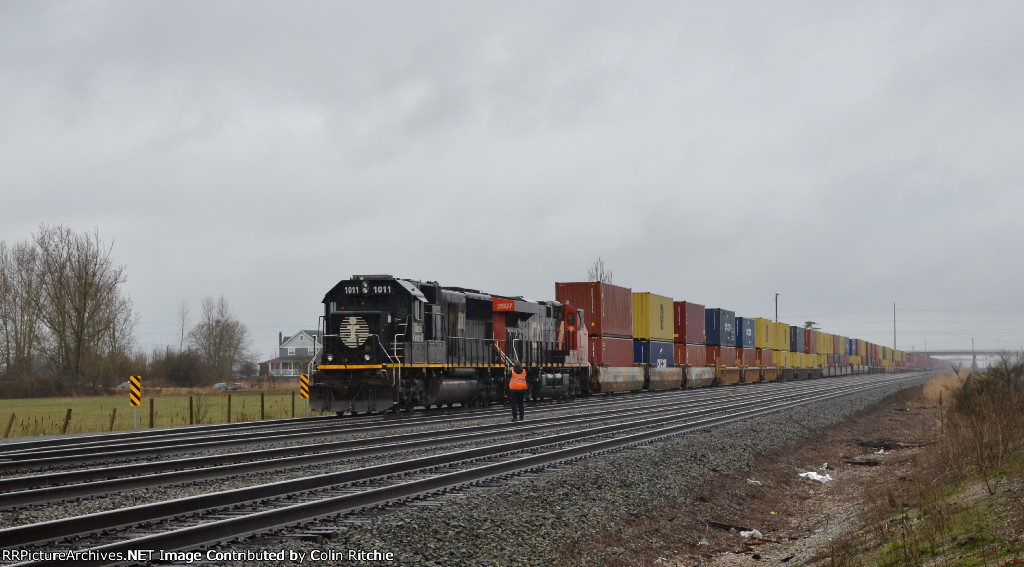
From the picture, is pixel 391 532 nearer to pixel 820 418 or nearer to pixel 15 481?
pixel 15 481

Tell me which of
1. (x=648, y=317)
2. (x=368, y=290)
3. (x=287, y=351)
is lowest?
(x=287, y=351)

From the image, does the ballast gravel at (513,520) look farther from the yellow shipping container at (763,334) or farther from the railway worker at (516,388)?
the yellow shipping container at (763,334)

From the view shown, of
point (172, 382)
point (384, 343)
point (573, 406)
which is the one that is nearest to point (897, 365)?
point (172, 382)

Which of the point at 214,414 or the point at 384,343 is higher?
the point at 384,343

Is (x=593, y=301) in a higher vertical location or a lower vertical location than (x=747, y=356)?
higher

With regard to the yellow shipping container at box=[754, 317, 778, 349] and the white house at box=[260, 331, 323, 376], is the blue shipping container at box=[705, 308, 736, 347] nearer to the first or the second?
the yellow shipping container at box=[754, 317, 778, 349]

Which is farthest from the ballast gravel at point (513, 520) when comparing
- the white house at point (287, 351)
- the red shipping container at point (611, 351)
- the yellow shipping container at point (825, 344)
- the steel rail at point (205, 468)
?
the white house at point (287, 351)

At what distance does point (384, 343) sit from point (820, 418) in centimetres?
1280

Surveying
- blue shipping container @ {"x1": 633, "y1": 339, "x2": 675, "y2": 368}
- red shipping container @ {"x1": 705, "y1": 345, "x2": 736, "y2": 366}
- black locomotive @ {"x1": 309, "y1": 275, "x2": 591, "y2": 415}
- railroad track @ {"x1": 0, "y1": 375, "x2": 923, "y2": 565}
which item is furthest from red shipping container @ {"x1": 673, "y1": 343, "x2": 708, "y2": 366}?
railroad track @ {"x1": 0, "y1": 375, "x2": 923, "y2": 565}

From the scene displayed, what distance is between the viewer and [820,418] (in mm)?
25688

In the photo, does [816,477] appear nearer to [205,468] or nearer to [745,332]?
[205,468]

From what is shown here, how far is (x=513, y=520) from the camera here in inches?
347

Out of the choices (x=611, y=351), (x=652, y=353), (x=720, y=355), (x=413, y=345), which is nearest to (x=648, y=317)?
(x=652, y=353)

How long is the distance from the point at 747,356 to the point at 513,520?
167 feet
